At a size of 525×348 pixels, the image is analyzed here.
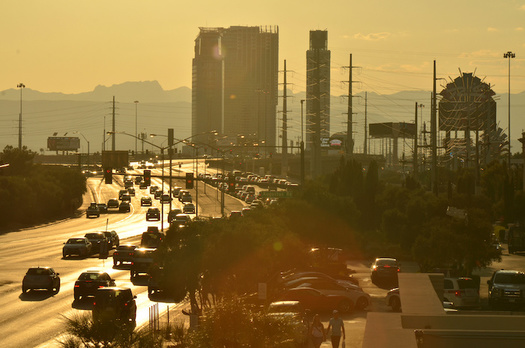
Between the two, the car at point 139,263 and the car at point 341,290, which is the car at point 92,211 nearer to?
the car at point 139,263

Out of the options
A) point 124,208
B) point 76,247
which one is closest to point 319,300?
point 76,247

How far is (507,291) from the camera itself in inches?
1467

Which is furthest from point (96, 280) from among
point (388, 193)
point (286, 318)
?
point (388, 193)

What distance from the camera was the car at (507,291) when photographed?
37.1m

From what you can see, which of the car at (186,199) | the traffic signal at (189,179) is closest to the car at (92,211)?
the car at (186,199)

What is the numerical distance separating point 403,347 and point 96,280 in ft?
80.4

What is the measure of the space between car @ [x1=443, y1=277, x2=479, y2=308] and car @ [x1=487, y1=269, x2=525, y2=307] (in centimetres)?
77

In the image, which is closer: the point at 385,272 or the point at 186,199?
the point at 385,272

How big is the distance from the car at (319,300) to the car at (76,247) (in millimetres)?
25924

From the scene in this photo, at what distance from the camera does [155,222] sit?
3784 inches

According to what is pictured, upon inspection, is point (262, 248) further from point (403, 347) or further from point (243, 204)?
point (243, 204)

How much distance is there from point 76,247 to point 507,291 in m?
31.1

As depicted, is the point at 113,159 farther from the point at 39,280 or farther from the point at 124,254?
the point at 39,280

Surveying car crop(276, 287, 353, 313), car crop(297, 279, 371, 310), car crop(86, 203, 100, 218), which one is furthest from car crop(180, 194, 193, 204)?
car crop(276, 287, 353, 313)
